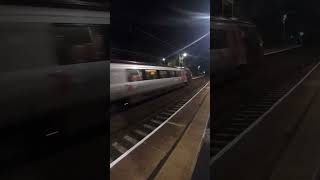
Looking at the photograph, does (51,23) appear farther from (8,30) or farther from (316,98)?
(316,98)

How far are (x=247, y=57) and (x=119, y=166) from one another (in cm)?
1272

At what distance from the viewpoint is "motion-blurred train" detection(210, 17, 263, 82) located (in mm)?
14666

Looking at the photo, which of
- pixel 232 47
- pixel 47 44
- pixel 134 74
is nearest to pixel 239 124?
pixel 134 74

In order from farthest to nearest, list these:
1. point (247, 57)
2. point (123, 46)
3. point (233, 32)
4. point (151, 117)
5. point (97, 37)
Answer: point (247, 57)
point (233, 32)
point (151, 117)
point (97, 37)
point (123, 46)

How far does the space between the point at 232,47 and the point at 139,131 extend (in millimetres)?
6951

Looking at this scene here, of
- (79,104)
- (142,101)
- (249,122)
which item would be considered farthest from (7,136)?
(142,101)

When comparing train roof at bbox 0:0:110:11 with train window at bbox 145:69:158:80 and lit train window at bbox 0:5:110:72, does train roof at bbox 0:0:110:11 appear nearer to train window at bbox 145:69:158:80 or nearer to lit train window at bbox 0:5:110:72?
lit train window at bbox 0:5:110:72

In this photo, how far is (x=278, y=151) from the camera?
7289mm

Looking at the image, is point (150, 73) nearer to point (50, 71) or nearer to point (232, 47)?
point (50, 71)

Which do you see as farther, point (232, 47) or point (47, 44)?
point (232, 47)

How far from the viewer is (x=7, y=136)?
616cm

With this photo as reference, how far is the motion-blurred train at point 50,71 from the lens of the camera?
5199 millimetres

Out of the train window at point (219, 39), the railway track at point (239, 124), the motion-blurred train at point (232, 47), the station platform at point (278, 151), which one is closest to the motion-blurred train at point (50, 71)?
the station platform at point (278, 151)

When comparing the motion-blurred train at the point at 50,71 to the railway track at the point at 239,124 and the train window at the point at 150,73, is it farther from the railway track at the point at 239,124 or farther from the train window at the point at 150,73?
the railway track at the point at 239,124
